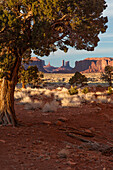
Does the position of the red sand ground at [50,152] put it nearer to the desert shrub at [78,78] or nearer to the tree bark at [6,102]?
the tree bark at [6,102]

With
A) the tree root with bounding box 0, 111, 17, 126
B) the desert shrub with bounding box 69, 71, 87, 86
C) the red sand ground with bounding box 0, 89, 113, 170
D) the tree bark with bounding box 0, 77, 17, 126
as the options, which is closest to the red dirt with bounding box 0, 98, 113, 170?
the red sand ground with bounding box 0, 89, 113, 170

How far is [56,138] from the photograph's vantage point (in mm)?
7176

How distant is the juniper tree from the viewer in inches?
282

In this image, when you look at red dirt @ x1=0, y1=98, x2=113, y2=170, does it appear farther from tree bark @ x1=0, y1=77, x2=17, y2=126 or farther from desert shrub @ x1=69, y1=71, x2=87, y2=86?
desert shrub @ x1=69, y1=71, x2=87, y2=86

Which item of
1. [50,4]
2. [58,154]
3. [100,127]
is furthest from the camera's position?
[100,127]

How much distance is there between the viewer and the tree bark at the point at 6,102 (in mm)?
8656

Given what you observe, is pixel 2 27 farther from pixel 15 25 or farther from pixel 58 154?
pixel 58 154

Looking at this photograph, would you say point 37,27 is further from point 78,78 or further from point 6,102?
point 78,78

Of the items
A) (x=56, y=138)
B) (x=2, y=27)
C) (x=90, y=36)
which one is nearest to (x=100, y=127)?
(x=56, y=138)

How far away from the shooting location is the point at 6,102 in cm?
871

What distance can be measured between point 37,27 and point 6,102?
3664mm

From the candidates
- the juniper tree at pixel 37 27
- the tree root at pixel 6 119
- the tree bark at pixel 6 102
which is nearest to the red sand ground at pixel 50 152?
the tree root at pixel 6 119

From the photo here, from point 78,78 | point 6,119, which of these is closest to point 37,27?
point 6,119

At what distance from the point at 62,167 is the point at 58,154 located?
2.79 feet
